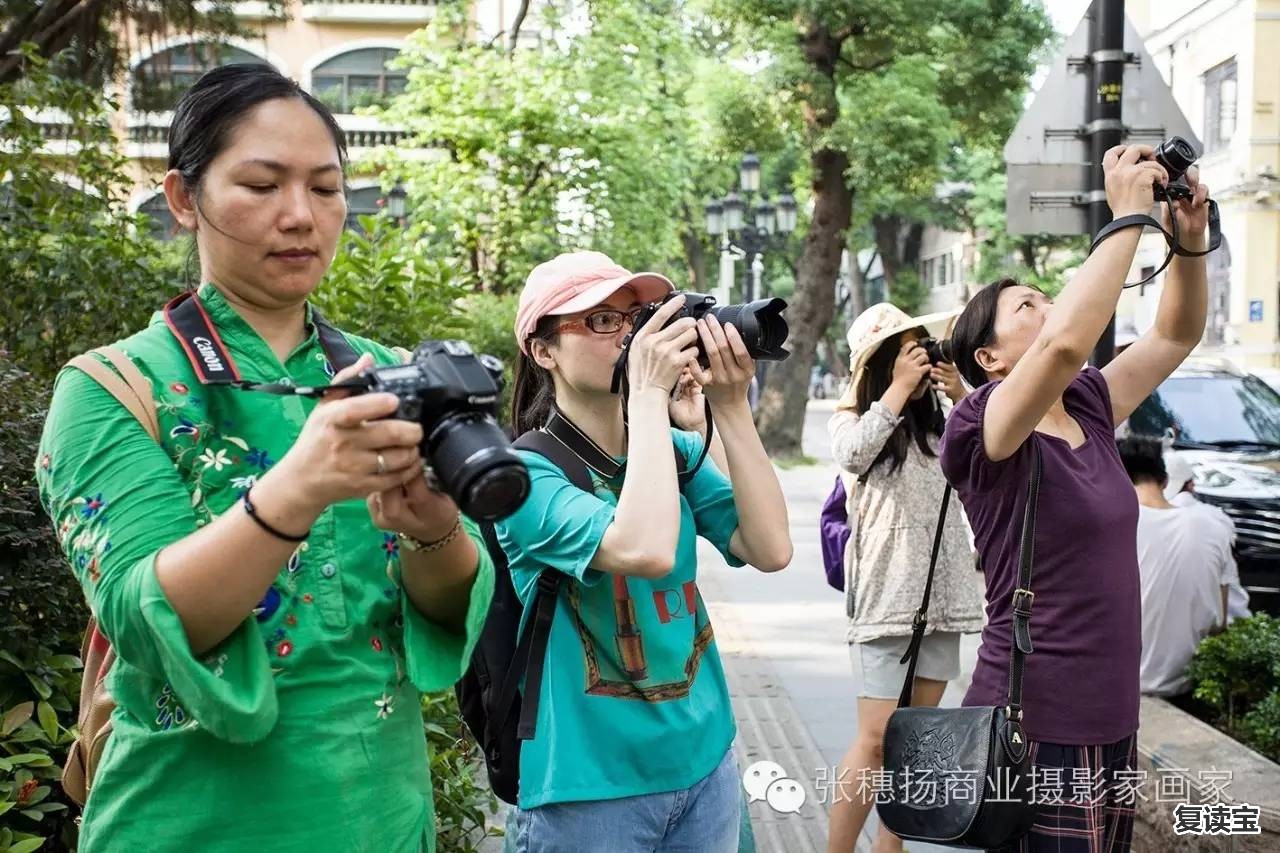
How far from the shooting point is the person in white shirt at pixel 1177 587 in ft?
18.8

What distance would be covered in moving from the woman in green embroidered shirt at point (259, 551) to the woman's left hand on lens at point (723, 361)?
782 mm

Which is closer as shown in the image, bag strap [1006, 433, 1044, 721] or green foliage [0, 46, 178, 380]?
bag strap [1006, 433, 1044, 721]

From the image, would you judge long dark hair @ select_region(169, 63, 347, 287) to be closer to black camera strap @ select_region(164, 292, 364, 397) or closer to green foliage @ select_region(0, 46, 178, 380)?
black camera strap @ select_region(164, 292, 364, 397)

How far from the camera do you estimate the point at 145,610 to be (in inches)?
59.1

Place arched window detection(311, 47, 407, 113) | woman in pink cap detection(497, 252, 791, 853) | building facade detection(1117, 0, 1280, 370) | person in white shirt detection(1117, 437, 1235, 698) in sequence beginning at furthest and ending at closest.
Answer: arched window detection(311, 47, 407, 113) < building facade detection(1117, 0, 1280, 370) < person in white shirt detection(1117, 437, 1235, 698) < woman in pink cap detection(497, 252, 791, 853)

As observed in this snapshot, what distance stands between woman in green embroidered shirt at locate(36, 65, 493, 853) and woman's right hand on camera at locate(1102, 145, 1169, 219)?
5.75ft

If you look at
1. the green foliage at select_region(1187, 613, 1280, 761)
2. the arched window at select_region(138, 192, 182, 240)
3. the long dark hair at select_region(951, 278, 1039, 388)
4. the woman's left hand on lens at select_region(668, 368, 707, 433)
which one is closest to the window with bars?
the arched window at select_region(138, 192, 182, 240)

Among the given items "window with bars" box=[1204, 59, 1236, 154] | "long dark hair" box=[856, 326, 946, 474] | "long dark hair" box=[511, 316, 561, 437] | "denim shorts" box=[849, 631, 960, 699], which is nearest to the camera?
"long dark hair" box=[511, 316, 561, 437]

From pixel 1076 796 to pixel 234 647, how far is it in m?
2.06

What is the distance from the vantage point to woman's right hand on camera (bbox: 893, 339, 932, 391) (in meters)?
4.50

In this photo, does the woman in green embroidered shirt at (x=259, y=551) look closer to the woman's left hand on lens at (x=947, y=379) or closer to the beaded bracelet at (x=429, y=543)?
the beaded bracelet at (x=429, y=543)

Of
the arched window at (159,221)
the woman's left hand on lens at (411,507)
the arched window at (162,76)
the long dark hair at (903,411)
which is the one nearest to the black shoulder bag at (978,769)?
the long dark hair at (903,411)

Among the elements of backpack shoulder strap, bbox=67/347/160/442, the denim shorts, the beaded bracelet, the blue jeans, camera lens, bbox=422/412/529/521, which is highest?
backpack shoulder strap, bbox=67/347/160/442

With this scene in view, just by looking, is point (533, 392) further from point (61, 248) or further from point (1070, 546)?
point (61, 248)
